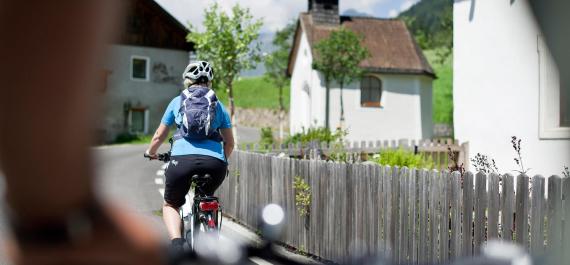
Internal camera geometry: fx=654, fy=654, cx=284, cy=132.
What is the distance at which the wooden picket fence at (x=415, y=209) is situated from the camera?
11.9 feet

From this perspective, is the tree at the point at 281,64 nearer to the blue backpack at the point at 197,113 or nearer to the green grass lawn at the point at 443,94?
the green grass lawn at the point at 443,94

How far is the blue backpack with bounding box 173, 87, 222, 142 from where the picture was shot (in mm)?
3588

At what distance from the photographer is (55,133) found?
41 cm

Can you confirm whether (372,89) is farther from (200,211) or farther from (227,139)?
(200,211)

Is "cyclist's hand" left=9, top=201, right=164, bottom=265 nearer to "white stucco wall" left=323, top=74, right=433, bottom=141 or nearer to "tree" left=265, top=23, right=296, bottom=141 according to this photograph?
"white stucco wall" left=323, top=74, right=433, bottom=141

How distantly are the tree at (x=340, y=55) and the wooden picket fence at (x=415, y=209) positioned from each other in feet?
59.4

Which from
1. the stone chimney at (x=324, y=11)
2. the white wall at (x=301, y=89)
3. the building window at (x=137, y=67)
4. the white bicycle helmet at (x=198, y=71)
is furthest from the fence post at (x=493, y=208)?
the stone chimney at (x=324, y=11)

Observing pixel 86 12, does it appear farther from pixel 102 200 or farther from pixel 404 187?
pixel 404 187

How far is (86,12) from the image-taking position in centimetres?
41

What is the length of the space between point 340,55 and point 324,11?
11.0ft

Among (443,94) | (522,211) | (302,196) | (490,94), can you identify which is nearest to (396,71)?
(443,94)

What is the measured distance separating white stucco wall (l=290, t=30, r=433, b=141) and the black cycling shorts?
2179 cm

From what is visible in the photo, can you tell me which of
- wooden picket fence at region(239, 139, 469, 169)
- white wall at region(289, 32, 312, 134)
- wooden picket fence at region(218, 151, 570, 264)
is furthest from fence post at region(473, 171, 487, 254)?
white wall at region(289, 32, 312, 134)

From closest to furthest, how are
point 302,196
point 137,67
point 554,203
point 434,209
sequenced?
point 137,67 < point 554,203 < point 434,209 < point 302,196
